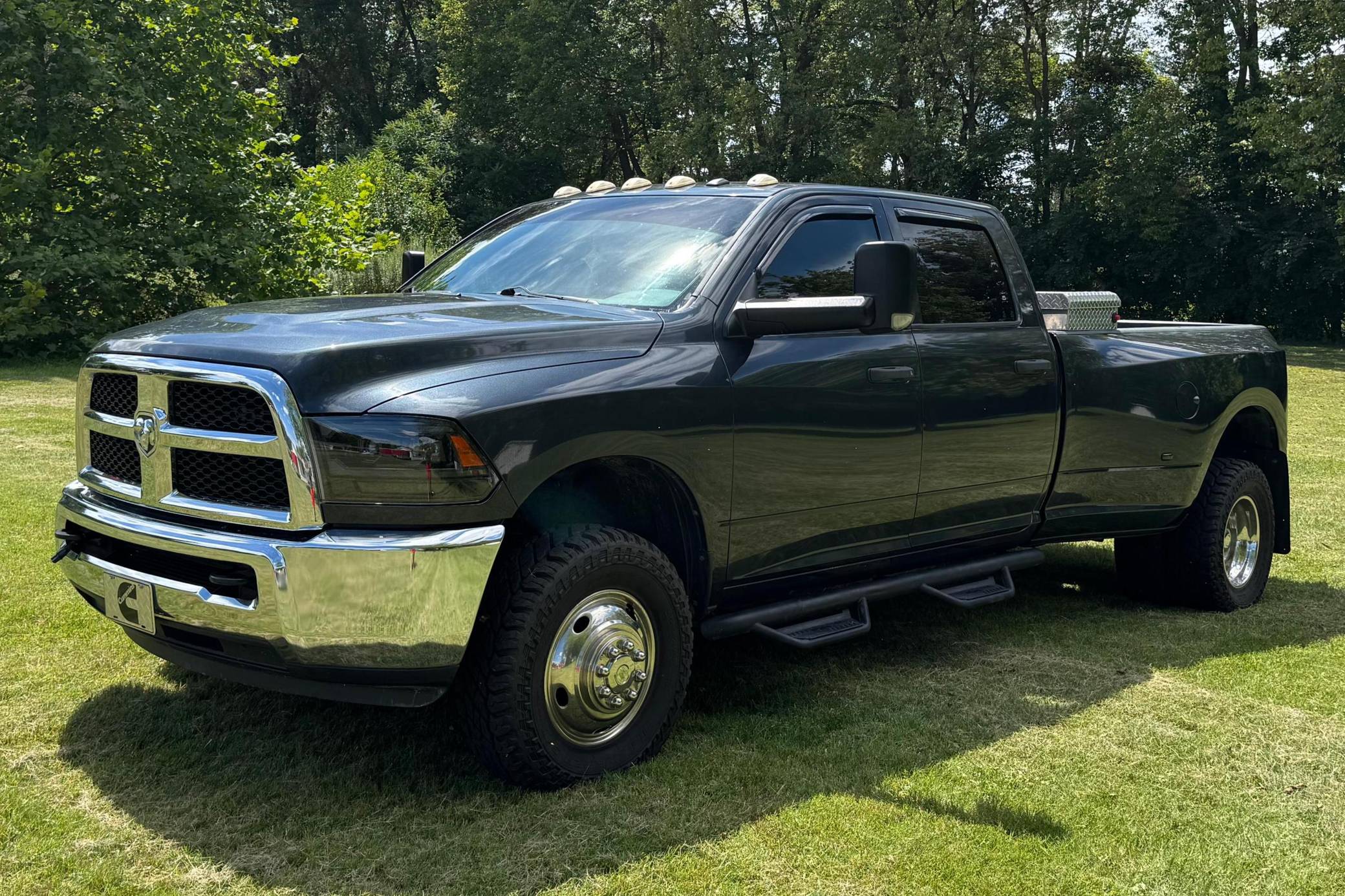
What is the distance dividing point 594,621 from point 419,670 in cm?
58

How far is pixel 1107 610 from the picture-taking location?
6484mm

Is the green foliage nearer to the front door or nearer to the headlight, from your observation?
the front door

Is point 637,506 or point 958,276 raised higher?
point 958,276

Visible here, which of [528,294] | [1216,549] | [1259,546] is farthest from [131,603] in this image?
[1259,546]

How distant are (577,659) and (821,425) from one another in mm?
1305

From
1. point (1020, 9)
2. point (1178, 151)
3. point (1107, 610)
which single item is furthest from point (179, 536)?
point (1020, 9)

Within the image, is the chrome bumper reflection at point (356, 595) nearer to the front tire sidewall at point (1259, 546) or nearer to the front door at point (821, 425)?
the front door at point (821, 425)

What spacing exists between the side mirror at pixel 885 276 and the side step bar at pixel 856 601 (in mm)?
1114

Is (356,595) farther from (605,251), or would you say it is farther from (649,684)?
(605,251)

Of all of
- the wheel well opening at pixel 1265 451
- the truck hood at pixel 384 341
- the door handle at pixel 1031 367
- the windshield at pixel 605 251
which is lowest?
the wheel well opening at pixel 1265 451

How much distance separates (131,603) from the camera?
12.0 feet

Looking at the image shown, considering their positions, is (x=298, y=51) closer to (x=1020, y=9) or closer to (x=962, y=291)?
(x=1020, y=9)

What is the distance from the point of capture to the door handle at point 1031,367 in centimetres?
529

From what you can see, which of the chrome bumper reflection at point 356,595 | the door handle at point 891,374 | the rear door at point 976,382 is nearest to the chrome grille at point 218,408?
the chrome bumper reflection at point 356,595
